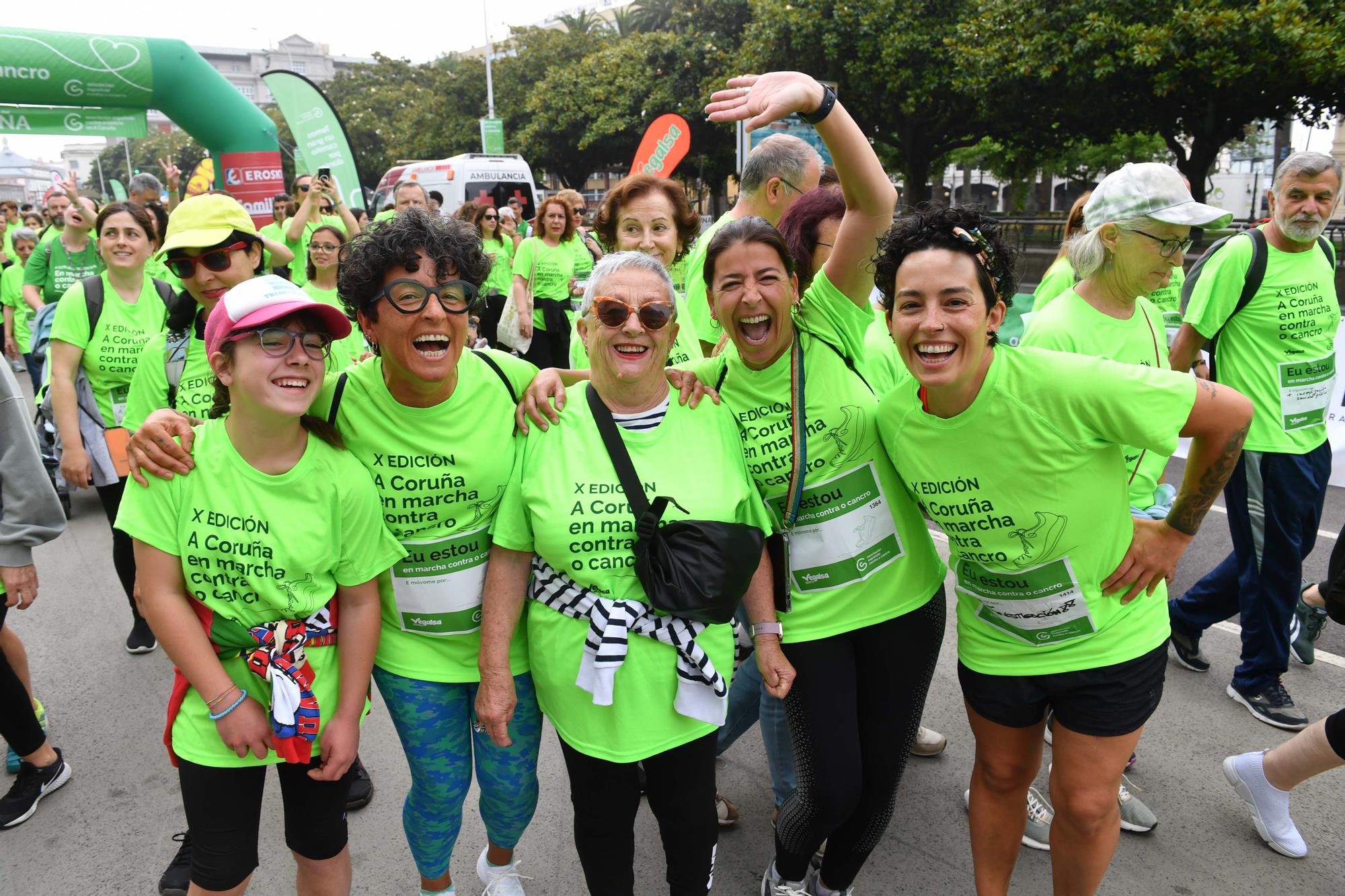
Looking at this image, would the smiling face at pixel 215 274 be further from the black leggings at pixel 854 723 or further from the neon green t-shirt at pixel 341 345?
the black leggings at pixel 854 723

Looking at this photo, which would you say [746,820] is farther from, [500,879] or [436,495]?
[436,495]

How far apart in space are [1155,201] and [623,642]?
6.92 feet

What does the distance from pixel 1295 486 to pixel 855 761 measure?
2379 millimetres

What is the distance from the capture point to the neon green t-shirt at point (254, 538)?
1.92m

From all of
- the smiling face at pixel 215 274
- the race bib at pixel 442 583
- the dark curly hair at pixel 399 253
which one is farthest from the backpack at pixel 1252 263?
the smiling face at pixel 215 274

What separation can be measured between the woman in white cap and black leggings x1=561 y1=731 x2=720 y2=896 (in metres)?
0.60

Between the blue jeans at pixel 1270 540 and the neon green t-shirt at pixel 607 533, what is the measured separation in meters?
2.49

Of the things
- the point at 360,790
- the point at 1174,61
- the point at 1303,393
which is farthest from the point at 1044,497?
the point at 1174,61

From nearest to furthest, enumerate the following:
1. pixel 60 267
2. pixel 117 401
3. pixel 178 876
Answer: pixel 178 876 → pixel 117 401 → pixel 60 267

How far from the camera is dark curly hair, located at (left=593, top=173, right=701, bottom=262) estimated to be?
3.49 m

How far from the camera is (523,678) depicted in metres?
2.31

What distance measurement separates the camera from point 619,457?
6.75 feet

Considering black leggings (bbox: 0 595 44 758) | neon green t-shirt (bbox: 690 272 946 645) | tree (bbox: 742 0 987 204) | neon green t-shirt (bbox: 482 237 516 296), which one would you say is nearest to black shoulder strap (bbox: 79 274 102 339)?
black leggings (bbox: 0 595 44 758)

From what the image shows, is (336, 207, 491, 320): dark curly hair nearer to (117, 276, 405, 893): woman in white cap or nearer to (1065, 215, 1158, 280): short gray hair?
(117, 276, 405, 893): woman in white cap
